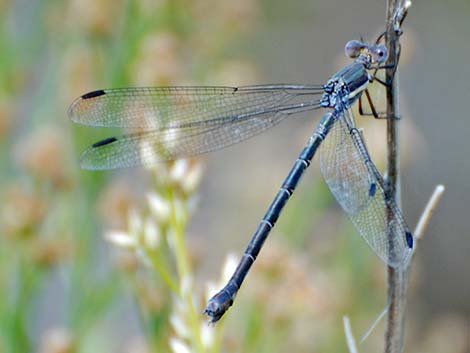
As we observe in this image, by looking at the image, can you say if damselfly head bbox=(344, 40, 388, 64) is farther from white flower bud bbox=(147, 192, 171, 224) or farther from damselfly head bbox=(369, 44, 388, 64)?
white flower bud bbox=(147, 192, 171, 224)

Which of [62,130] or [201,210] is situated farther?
[201,210]

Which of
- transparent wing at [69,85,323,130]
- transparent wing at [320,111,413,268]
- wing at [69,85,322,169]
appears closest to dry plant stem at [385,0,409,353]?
transparent wing at [320,111,413,268]

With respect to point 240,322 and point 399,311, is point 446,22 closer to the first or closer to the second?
point 240,322

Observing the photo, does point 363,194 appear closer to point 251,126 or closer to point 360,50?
point 360,50

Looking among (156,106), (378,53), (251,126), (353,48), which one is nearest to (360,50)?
(353,48)

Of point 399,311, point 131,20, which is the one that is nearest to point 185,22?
point 131,20

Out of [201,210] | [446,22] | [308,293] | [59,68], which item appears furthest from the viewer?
[446,22]
